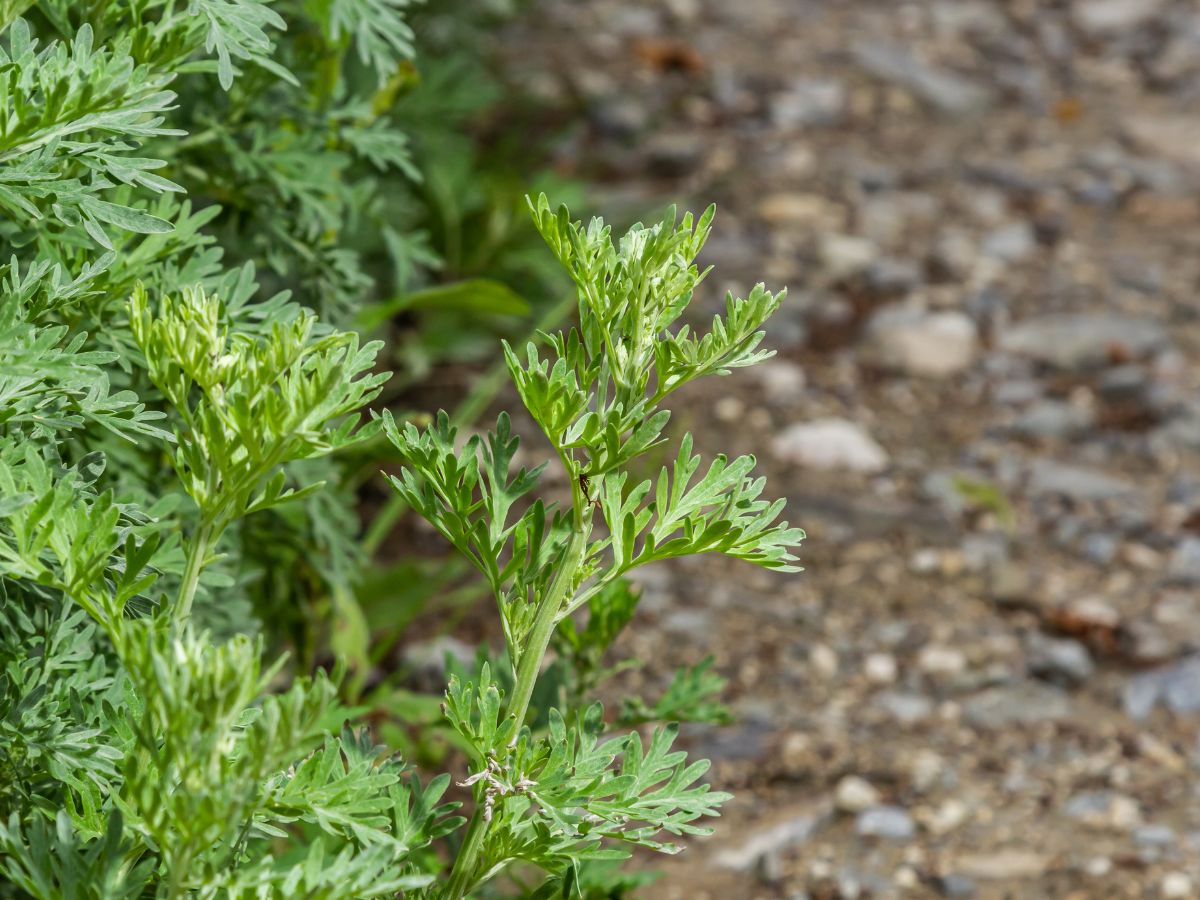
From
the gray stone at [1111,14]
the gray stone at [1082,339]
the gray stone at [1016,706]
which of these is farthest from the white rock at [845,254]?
the gray stone at [1111,14]

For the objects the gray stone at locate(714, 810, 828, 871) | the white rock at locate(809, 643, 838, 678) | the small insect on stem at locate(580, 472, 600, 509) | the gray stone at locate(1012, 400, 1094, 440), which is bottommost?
the white rock at locate(809, 643, 838, 678)

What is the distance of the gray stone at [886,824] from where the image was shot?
2510 millimetres

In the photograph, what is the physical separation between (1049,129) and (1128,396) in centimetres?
150

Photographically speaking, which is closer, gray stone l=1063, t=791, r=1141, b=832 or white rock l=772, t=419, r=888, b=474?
gray stone l=1063, t=791, r=1141, b=832

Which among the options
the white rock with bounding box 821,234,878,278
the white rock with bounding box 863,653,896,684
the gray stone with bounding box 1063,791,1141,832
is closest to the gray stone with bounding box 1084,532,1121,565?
the white rock with bounding box 863,653,896,684

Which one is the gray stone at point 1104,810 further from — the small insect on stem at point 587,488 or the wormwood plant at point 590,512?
the small insect on stem at point 587,488

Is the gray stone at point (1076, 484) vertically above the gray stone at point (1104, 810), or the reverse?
the gray stone at point (1104, 810)

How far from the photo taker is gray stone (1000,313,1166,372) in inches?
153

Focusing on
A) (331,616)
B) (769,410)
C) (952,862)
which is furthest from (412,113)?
(952,862)

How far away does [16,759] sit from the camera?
1364mm

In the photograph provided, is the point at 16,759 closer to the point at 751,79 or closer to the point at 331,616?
the point at 331,616

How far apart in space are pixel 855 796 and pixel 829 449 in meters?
1.18

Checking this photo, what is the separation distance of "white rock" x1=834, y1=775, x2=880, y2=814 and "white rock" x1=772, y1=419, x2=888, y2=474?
→ 1090 millimetres

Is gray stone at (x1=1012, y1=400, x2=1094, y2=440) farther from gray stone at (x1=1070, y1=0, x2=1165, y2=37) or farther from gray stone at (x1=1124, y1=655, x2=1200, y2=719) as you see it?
gray stone at (x1=1070, y1=0, x2=1165, y2=37)
